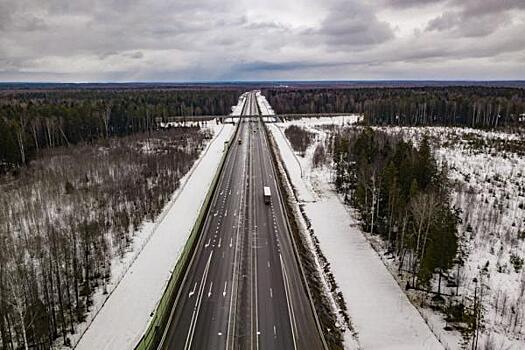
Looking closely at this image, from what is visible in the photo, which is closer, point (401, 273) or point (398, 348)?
point (398, 348)

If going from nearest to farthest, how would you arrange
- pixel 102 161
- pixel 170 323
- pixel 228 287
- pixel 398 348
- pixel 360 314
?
pixel 398 348, pixel 170 323, pixel 360 314, pixel 228 287, pixel 102 161

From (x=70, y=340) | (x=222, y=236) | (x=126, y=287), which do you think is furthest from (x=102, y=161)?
(x=70, y=340)

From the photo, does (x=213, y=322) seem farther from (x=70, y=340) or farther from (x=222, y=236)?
(x=222, y=236)

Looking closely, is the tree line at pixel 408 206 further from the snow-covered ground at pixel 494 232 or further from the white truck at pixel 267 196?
the white truck at pixel 267 196

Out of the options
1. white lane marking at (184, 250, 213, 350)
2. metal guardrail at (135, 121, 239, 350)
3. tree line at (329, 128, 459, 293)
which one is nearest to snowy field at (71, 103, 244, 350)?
metal guardrail at (135, 121, 239, 350)

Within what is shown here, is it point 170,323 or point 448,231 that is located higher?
point 448,231

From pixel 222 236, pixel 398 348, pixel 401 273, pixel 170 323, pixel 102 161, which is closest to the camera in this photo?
pixel 398 348

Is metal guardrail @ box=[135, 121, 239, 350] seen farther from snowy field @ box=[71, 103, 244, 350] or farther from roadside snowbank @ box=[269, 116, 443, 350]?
roadside snowbank @ box=[269, 116, 443, 350]

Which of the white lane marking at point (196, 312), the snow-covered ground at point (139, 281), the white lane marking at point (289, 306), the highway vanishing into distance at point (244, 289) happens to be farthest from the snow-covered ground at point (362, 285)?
the snow-covered ground at point (139, 281)
